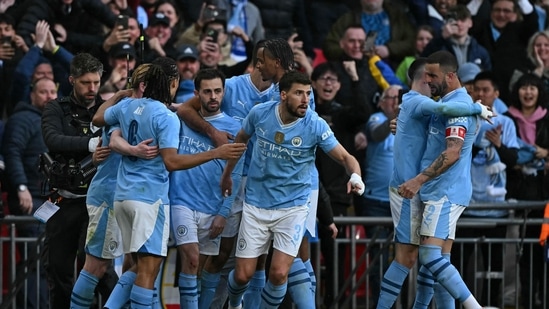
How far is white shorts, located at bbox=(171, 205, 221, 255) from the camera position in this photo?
43.3ft

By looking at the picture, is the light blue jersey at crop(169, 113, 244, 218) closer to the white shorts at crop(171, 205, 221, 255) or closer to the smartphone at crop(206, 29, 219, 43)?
the white shorts at crop(171, 205, 221, 255)

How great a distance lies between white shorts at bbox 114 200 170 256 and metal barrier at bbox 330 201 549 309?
3.06 meters

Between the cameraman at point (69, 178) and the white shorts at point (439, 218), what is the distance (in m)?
3.07

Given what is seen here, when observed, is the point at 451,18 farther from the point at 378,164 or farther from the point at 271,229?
the point at 271,229

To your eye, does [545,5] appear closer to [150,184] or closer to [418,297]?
[418,297]

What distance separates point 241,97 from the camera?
13.6 metres

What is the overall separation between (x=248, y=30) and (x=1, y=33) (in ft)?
11.3

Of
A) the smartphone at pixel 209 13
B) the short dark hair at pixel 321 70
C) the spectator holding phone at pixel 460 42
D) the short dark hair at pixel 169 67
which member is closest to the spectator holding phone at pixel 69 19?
the smartphone at pixel 209 13

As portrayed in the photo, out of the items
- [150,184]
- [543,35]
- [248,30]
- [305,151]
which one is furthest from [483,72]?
[150,184]

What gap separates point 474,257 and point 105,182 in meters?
4.67

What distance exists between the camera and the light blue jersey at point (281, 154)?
41.9 ft

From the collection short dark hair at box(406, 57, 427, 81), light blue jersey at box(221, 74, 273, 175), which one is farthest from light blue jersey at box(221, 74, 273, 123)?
short dark hair at box(406, 57, 427, 81)

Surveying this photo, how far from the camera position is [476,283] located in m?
15.7

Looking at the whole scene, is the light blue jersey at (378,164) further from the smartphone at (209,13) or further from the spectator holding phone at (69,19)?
the spectator holding phone at (69,19)
